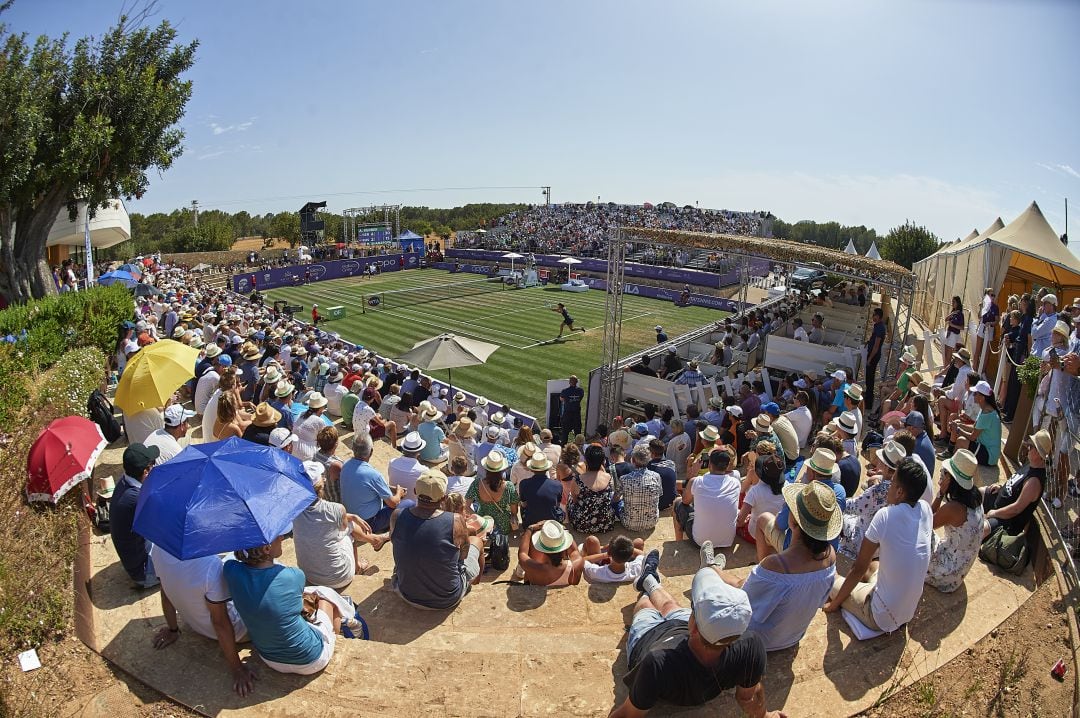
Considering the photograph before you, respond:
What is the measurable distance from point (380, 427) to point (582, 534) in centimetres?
517

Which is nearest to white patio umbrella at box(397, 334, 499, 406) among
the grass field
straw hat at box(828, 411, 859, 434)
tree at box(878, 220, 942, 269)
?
the grass field

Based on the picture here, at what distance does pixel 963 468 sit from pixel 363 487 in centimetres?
548

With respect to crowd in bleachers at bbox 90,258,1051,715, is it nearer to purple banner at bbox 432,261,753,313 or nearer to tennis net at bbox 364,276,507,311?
purple banner at bbox 432,261,753,313

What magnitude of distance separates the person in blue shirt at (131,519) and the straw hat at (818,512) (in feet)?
16.8

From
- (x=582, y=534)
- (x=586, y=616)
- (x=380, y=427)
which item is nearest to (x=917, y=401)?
(x=582, y=534)

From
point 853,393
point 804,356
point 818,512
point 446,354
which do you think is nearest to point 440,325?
point 446,354

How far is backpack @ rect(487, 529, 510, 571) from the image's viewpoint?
5.94 metres

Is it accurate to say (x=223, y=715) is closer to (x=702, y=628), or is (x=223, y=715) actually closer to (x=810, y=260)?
(x=702, y=628)

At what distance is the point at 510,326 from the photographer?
2869cm

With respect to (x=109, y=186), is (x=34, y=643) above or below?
below

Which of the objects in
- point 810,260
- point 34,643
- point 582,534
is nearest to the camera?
point 34,643

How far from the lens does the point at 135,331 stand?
48.4ft

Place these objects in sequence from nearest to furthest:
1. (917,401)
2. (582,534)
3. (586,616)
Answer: (586,616) → (582,534) → (917,401)

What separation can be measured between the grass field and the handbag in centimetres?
1230
